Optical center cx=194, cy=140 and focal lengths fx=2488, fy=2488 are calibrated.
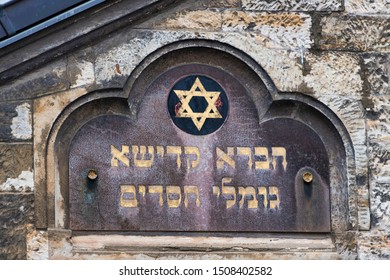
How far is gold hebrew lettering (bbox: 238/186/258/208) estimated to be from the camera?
1473cm

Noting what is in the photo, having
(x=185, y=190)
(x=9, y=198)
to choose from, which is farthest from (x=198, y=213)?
(x=9, y=198)

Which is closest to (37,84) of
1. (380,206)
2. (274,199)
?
(274,199)

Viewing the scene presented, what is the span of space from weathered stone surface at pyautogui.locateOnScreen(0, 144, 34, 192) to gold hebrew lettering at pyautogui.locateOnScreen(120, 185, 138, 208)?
542 mm

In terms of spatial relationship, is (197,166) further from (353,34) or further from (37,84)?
(353,34)

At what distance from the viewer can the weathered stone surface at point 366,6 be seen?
15039 millimetres

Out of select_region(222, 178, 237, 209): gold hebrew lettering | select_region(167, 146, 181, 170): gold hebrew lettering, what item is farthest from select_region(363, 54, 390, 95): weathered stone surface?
select_region(167, 146, 181, 170): gold hebrew lettering

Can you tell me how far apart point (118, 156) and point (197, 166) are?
1.55 feet

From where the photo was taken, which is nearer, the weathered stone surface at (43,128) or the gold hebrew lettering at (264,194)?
the weathered stone surface at (43,128)

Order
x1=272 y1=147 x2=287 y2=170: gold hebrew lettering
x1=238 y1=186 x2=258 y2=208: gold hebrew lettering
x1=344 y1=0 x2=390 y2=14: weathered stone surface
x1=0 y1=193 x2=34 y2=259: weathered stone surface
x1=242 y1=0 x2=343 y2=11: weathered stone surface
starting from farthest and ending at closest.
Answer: x1=344 y1=0 x2=390 y2=14: weathered stone surface
x1=242 y1=0 x2=343 y2=11: weathered stone surface
x1=272 y1=147 x2=287 y2=170: gold hebrew lettering
x1=238 y1=186 x2=258 y2=208: gold hebrew lettering
x1=0 y1=193 x2=34 y2=259: weathered stone surface

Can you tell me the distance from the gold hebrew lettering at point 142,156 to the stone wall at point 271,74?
1.26ft

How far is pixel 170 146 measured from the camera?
14.7 metres

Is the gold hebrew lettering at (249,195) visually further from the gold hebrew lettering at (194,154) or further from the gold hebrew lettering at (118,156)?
the gold hebrew lettering at (118,156)

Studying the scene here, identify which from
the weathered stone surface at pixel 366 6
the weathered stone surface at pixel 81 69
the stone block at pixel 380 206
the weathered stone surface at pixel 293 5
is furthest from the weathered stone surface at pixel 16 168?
the weathered stone surface at pixel 366 6

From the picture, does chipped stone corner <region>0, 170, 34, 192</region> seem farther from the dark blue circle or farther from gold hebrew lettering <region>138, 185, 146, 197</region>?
the dark blue circle
